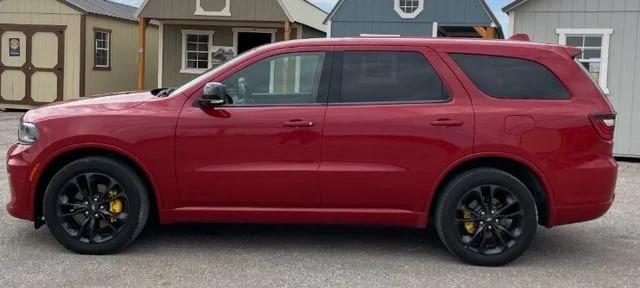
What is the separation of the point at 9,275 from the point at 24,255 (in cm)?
48

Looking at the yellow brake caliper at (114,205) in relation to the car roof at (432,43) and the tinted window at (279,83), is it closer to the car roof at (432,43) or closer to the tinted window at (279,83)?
the tinted window at (279,83)

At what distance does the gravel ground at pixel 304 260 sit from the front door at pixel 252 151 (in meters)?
0.49

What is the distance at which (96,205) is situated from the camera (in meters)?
5.12

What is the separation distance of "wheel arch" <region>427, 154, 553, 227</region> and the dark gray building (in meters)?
11.3

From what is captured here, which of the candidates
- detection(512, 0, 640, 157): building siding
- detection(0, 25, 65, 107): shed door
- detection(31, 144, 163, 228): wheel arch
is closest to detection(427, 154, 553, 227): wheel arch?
detection(31, 144, 163, 228): wheel arch

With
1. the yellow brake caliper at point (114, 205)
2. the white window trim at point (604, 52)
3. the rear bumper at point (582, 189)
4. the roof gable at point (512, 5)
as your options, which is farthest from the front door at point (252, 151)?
the white window trim at point (604, 52)

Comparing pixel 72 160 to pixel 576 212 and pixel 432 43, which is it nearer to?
pixel 432 43

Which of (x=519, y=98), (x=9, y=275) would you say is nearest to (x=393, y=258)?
(x=519, y=98)

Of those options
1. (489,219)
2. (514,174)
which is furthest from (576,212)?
(489,219)

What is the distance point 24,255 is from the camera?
16.9 ft

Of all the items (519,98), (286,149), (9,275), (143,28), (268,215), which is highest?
(143,28)

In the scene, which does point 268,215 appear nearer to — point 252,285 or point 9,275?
point 252,285

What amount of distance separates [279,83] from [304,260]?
1367 millimetres

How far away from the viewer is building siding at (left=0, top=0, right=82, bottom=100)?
17.8 metres
